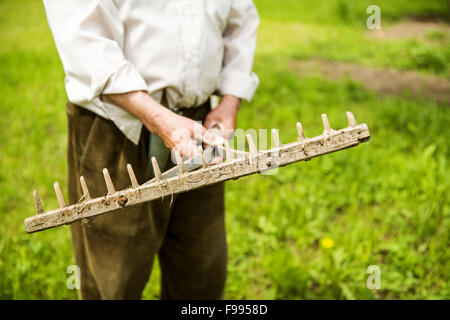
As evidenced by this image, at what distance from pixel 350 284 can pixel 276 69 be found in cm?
394

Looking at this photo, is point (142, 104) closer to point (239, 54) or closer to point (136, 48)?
point (136, 48)

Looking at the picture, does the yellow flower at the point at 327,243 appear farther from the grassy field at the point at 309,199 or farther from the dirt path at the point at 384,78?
the dirt path at the point at 384,78

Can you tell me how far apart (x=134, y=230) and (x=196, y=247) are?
1.33 ft

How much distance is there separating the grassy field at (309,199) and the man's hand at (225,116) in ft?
3.76

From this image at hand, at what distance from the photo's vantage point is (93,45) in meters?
1.21

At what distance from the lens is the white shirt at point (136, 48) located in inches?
47.6

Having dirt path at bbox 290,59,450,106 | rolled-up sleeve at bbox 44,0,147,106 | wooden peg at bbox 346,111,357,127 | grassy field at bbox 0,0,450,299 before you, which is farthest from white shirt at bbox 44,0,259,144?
dirt path at bbox 290,59,450,106

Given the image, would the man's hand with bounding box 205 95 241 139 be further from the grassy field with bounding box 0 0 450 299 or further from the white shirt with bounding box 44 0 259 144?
the grassy field with bounding box 0 0 450 299

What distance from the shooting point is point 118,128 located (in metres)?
1.39

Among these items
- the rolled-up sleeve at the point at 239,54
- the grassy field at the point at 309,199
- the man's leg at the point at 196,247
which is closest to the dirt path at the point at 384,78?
the grassy field at the point at 309,199

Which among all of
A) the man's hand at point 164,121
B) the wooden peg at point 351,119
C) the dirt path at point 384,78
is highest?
the dirt path at point 384,78

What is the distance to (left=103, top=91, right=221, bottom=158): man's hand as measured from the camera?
1.26m
